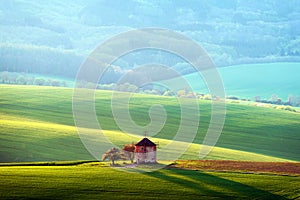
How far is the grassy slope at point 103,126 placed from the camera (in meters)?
43.4

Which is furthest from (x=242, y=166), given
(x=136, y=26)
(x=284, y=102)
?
(x=136, y=26)

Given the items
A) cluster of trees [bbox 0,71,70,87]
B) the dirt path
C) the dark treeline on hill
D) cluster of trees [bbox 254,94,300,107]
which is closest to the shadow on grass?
the dirt path

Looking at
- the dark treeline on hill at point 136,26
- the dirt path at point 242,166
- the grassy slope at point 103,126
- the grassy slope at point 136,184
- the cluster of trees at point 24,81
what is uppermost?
the dark treeline on hill at point 136,26

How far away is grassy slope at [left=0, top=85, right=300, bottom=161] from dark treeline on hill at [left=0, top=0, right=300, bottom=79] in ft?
113

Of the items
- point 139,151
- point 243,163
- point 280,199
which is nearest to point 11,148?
point 139,151

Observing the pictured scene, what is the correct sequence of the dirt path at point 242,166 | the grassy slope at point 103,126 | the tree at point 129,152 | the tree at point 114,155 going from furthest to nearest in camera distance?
the grassy slope at point 103,126
the tree at point 129,152
the dirt path at point 242,166
the tree at point 114,155

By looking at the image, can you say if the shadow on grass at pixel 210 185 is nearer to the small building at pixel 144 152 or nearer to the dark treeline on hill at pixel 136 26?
the small building at pixel 144 152

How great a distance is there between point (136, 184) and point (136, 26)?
498 feet

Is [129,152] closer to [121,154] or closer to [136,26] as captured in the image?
[121,154]

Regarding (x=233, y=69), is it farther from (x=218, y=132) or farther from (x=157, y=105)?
(x=218, y=132)

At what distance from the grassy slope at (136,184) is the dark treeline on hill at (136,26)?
246 feet

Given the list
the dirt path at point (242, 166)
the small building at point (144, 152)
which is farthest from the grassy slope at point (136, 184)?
the small building at point (144, 152)

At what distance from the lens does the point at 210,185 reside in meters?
28.5

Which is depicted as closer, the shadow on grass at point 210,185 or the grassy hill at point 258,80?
the shadow on grass at point 210,185
